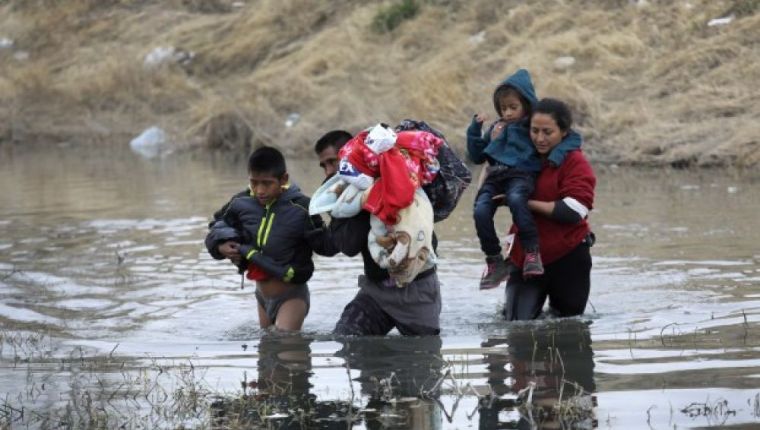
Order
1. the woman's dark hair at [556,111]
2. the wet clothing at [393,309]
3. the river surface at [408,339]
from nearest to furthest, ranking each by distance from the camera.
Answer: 1. the river surface at [408,339]
2. the wet clothing at [393,309]
3. the woman's dark hair at [556,111]

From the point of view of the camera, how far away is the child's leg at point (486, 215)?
8.04m

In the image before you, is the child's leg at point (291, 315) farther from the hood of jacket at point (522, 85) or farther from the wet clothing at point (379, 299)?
the hood of jacket at point (522, 85)

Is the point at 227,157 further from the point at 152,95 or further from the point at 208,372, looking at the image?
the point at 208,372

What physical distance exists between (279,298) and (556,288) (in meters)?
1.66

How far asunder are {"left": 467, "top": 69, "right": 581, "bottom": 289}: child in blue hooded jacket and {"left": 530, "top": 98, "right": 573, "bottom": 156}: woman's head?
0.08 metres

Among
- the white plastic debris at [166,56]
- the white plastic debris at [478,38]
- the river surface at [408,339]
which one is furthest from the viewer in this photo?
the white plastic debris at [166,56]

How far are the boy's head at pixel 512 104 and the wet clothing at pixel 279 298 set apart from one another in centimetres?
159

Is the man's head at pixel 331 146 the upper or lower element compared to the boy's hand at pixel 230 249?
upper

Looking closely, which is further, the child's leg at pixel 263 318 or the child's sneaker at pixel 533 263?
the child's leg at pixel 263 318

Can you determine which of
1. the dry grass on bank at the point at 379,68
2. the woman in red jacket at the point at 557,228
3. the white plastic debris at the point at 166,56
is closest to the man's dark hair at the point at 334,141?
the woman in red jacket at the point at 557,228

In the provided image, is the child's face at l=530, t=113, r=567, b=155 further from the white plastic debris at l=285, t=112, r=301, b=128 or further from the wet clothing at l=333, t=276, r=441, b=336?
the white plastic debris at l=285, t=112, r=301, b=128

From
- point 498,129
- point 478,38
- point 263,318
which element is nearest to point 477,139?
point 498,129

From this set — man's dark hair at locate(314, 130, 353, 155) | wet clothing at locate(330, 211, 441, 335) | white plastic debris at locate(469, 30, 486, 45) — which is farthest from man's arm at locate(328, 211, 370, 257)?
white plastic debris at locate(469, 30, 486, 45)

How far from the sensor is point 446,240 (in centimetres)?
1316
